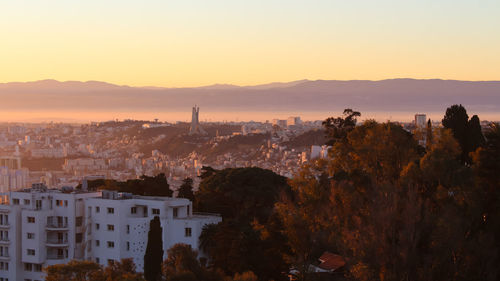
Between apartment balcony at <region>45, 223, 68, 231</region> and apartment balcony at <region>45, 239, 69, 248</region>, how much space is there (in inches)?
23.2

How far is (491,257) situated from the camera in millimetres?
20641

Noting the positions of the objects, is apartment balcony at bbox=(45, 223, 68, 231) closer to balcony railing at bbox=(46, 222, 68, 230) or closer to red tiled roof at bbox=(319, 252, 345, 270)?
balcony railing at bbox=(46, 222, 68, 230)

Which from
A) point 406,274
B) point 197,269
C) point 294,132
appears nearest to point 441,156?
point 406,274

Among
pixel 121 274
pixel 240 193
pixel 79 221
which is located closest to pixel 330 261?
pixel 121 274

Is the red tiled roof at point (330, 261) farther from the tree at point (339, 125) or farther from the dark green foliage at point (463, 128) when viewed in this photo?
the tree at point (339, 125)

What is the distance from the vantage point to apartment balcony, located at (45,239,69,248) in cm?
3603

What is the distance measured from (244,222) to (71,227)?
8.44m

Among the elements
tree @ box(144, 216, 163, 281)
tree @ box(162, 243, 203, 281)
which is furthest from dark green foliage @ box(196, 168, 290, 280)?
tree @ box(162, 243, 203, 281)

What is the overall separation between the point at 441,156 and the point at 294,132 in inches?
4924

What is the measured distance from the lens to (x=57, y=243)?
36.2 meters

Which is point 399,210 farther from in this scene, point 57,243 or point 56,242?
point 56,242

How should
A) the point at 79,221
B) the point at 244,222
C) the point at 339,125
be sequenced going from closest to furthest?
the point at 339,125 → the point at 244,222 → the point at 79,221

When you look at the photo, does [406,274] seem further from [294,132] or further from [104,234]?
[294,132]

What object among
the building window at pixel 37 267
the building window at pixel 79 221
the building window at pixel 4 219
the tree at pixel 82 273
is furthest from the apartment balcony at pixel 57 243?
the tree at pixel 82 273
